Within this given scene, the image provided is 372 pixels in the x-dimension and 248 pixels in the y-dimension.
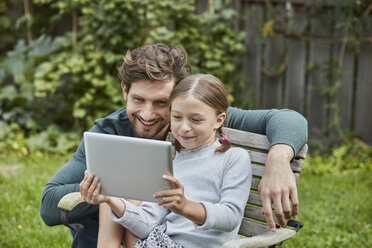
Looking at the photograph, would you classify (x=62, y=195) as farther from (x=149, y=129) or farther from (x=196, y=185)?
(x=196, y=185)

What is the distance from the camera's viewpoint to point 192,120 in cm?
175

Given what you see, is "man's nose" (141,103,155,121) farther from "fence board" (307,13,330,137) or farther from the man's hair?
"fence board" (307,13,330,137)

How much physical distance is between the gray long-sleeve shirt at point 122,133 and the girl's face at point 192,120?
0.90 feet

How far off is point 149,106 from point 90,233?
671 millimetres

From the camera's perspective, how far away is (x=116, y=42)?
4.66 metres

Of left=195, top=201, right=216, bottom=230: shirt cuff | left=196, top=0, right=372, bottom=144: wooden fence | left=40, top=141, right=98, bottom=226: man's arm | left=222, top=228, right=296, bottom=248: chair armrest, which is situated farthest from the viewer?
left=196, top=0, right=372, bottom=144: wooden fence

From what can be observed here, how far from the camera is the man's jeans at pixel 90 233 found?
214cm

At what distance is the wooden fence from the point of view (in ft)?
15.5

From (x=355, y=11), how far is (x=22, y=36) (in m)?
3.81

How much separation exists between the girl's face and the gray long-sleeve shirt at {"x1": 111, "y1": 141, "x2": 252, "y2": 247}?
0.28 ft

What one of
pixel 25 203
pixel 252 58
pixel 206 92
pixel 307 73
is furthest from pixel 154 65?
pixel 307 73

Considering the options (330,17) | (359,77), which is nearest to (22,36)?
(330,17)

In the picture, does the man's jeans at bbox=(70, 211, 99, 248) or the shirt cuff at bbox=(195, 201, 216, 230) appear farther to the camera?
the man's jeans at bbox=(70, 211, 99, 248)

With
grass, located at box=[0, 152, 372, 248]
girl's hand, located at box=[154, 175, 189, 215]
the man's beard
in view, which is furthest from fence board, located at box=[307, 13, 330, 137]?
girl's hand, located at box=[154, 175, 189, 215]
